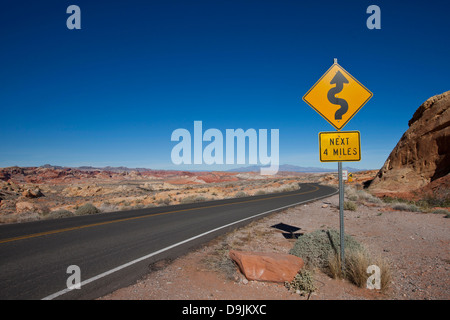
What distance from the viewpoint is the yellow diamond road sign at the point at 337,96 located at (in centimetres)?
469

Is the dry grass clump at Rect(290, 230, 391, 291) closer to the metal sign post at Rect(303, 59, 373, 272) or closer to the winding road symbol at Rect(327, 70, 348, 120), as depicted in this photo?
the metal sign post at Rect(303, 59, 373, 272)

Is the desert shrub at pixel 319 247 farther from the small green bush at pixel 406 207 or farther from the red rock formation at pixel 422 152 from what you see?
the red rock formation at pixel 422 152

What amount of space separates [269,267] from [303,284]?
638 mm

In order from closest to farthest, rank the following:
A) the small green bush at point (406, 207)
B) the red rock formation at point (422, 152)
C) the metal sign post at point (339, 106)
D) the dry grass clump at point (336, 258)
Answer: the dry grass clump at point (336, 258)
the metal sign post at point (339, 106)
the small green bush at point (406, 207)
the red rock formation at point (422, 152)

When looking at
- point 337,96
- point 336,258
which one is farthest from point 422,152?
point 336,258

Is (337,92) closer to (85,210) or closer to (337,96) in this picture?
(337,96)

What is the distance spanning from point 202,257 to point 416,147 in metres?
25.0

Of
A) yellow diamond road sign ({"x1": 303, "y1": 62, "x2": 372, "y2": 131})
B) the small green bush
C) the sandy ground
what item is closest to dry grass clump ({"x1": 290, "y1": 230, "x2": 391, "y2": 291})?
the sandy ground

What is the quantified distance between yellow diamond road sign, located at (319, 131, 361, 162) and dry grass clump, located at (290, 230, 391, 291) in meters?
1.73

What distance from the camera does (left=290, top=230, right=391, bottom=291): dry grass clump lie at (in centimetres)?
423

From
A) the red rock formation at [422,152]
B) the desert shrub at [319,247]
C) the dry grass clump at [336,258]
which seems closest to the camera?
the dry grass clump at [336,258]

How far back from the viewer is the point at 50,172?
98.0 metres

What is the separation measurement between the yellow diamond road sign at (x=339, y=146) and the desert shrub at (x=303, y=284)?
2.00 m

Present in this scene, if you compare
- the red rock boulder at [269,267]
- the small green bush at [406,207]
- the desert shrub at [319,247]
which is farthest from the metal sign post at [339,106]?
the small green bush at [406,207]
